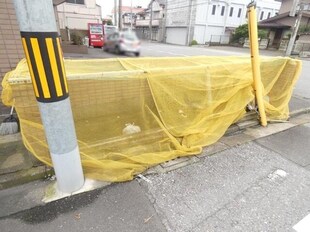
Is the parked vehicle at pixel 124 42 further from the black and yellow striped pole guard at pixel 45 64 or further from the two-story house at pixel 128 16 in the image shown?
the black and yellow striped pole guard at pixel 45 64

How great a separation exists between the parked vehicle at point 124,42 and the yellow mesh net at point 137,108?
5.00 feet

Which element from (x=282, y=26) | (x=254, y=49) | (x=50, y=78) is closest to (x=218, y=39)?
(x=282, y=26)

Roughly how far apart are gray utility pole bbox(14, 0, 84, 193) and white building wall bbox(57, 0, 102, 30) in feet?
58.5

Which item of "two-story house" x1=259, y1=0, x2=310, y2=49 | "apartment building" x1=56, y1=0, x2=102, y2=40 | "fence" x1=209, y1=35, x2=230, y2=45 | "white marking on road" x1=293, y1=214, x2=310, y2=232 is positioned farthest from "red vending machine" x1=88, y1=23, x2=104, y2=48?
"fence" x1=209, y1=35, x2=230, y2=45

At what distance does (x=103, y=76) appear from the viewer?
2363 millimetres

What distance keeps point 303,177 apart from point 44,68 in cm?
312

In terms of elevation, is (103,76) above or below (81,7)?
below

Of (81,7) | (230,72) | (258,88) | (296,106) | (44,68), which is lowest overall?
(296,106)

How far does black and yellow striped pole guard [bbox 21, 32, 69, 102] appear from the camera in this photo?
1.47 m

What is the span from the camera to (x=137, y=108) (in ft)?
8.94

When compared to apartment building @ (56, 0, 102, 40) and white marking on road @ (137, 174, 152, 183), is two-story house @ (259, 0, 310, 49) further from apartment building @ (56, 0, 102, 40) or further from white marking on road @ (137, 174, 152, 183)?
white marking on road @ (137, 174, 152, 183)

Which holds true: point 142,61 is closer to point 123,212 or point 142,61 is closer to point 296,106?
point 123,212

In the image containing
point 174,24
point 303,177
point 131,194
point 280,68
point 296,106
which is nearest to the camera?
point 131,194

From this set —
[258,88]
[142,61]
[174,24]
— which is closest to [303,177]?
[258,88]
